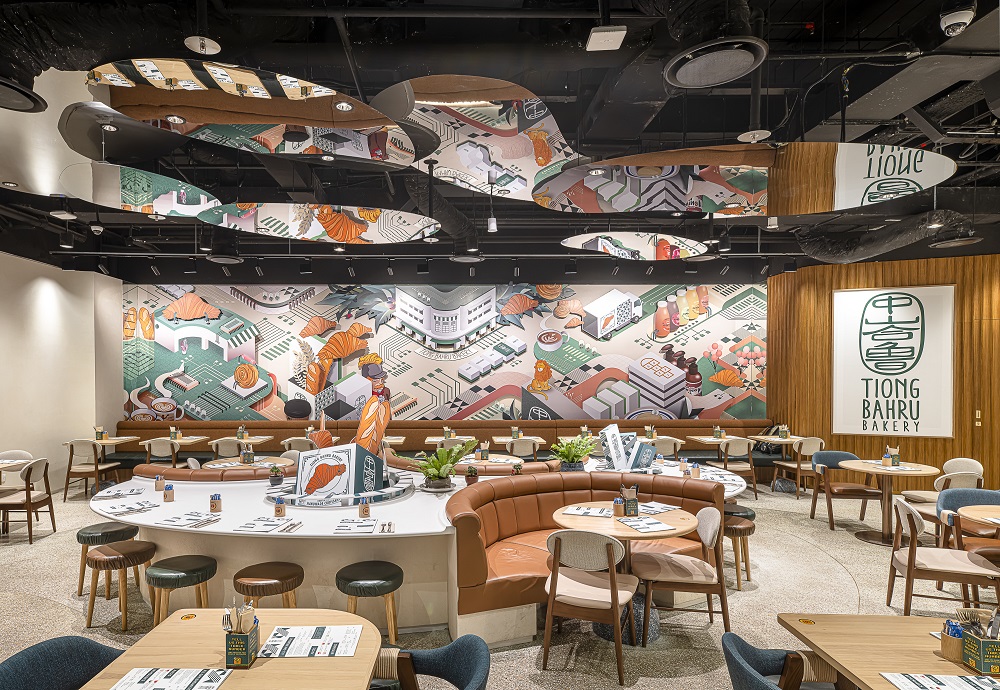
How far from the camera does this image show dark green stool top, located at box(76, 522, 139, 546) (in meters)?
4.58

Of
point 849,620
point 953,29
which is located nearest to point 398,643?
point 849,620

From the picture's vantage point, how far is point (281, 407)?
11.3 m

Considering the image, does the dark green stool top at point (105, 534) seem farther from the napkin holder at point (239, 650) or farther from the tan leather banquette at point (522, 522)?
the napkin holder at point (239, 650)

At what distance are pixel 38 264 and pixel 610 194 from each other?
954 cm

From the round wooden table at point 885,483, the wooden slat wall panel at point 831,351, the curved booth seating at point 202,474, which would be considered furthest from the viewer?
the wooden slat wall panel at point 831,351

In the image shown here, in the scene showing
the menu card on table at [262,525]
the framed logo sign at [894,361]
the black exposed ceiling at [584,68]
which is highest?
the black exposed ceiling at [584,68]

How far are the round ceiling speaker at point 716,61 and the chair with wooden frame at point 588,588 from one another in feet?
8.36

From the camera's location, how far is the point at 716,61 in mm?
2672

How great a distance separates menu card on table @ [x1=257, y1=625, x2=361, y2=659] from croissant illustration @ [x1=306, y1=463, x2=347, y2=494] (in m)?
2.69

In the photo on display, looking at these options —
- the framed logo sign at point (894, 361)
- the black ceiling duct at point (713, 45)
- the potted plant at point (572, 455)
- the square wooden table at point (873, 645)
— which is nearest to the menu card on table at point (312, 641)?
the square wooden table at point (873, 645)

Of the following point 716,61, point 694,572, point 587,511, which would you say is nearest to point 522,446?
point 587,511

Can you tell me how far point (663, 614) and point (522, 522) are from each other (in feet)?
4.57

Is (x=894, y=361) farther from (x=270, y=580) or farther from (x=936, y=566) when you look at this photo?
(x=270, y=580)

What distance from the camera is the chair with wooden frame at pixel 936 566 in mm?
4316
